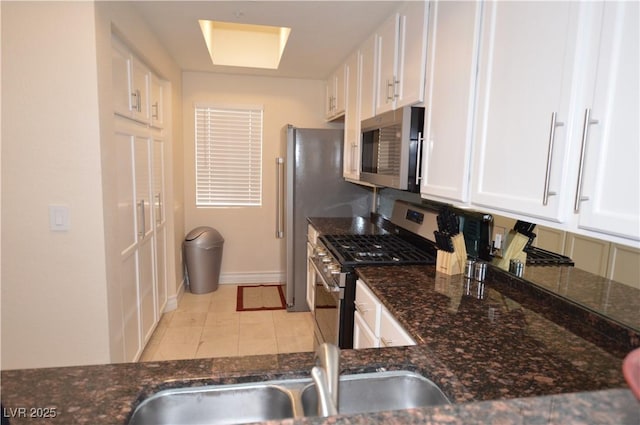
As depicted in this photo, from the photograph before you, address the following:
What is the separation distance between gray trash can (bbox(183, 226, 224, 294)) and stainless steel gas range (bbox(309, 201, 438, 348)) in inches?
68.9

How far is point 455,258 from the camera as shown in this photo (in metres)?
1.91

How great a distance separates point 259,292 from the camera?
4.28 meters

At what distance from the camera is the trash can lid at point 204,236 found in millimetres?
4055

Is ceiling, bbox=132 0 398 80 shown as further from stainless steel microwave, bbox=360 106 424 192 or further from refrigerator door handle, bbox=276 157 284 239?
refrigerator door handle, bbox=276 157 284 239

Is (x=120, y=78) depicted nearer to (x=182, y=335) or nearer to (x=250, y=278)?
(x=182, y=335)

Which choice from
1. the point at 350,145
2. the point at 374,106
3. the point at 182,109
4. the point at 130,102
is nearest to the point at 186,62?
the point at 182,109

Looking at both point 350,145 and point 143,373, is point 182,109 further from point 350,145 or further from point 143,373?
point 143,373

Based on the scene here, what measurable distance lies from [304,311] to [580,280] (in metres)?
2.72

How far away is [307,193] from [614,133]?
2.88 metres

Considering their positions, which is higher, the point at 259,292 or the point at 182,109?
the point at 182,109

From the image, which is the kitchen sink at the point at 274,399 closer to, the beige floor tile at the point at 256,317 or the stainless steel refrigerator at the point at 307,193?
the beige floor tile at the point at 256,317

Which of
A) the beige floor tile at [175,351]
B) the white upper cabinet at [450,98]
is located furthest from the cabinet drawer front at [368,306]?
the beige floor tile at [175,351]

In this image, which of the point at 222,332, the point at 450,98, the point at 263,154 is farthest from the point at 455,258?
the point at 263,154

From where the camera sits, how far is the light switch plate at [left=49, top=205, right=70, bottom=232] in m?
1.83
